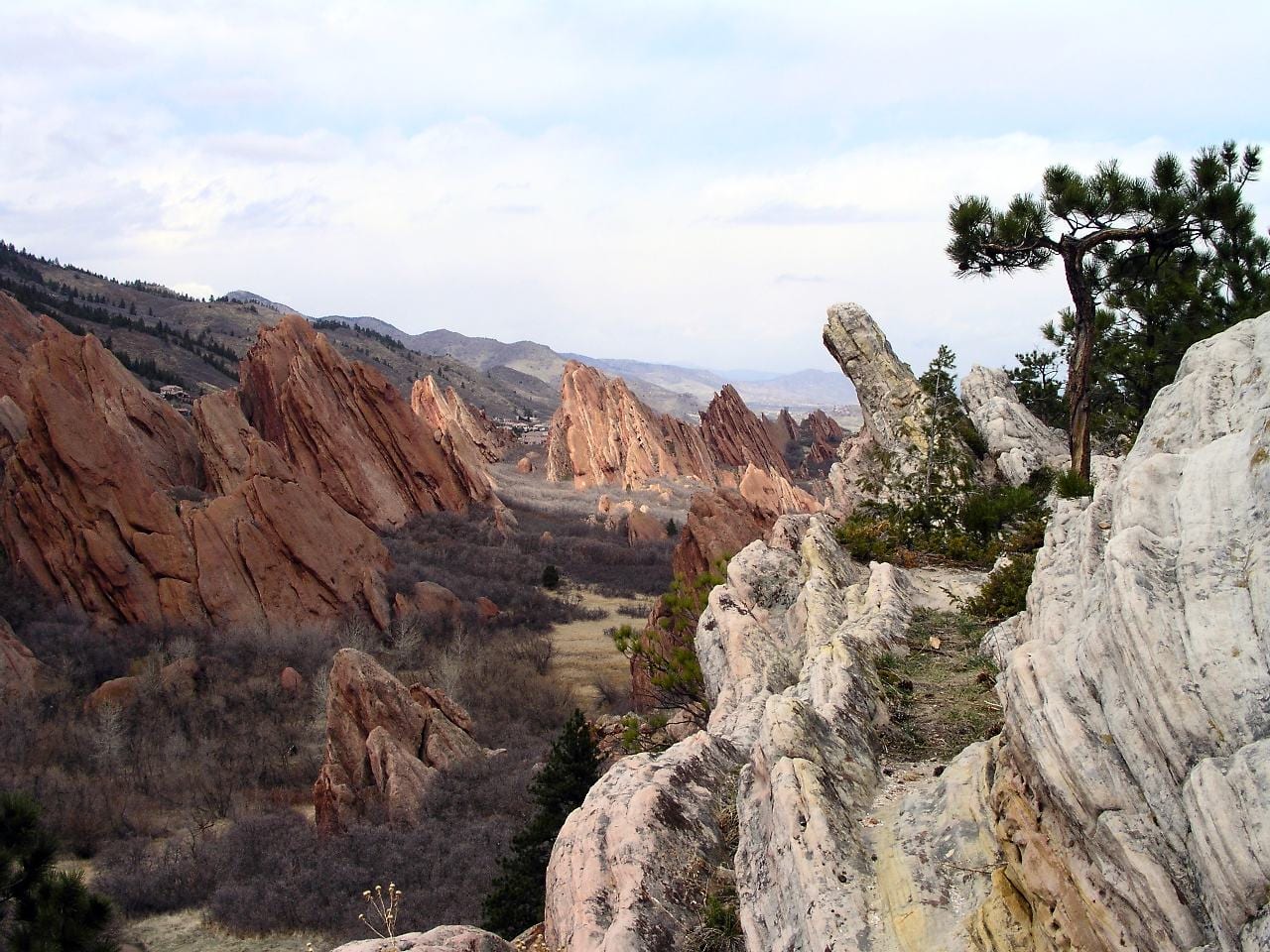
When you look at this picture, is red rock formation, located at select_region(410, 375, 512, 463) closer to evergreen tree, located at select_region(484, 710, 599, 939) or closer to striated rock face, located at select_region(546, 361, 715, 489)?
striated rock face, located at select_region(546, 361, 715, 489)

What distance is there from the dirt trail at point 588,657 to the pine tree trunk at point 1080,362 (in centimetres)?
1433

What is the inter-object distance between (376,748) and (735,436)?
2805 inches

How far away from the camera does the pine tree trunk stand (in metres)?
12.0

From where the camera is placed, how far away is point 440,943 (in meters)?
5.59

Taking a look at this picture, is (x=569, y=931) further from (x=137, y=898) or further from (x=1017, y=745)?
(x=137, y=898)

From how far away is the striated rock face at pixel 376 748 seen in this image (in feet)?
54.4

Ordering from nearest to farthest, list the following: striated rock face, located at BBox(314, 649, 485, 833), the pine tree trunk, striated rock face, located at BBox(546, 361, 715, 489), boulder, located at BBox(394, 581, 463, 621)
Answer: the pine tree trunk, striated rock face, located at BBox(314, 649, 485, 833), boulder, located at BBox(394, 581, 463, 621), striated rock face, located at BBox(546, 361, 715, 489)

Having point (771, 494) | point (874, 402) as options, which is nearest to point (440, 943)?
point (874, 402)

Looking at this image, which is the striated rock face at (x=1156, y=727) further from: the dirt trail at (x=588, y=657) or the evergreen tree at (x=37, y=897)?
the dirt trail at (x=588, y=657)

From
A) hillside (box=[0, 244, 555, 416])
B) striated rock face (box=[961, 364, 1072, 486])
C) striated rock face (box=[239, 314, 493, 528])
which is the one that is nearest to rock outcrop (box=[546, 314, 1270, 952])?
striated rock face (box=[961, 364, 1072, 486])

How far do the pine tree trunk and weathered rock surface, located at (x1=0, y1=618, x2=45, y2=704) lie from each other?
2208cm

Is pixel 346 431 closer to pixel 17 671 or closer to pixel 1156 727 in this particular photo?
pixel 17 671

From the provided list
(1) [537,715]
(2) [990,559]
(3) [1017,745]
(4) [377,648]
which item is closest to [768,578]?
(2) [990,559]

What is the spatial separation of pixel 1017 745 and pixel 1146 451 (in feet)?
8.31
